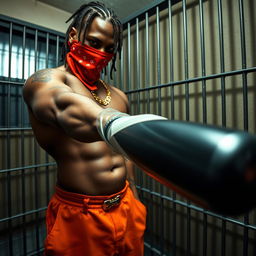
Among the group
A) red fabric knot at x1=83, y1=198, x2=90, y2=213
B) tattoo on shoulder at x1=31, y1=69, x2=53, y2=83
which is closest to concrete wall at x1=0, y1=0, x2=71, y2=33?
tattoo on shoulder at x1=31, y1=69, x2=53, y2=83

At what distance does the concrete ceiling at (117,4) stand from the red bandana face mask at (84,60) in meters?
0.96

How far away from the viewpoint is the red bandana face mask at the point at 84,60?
0.80 m

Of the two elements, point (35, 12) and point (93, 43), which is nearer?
point (93, 43)

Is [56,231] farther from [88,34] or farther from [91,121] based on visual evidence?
[88,34]

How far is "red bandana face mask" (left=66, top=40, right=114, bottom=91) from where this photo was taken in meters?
0.80

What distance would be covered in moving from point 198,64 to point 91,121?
1.13m

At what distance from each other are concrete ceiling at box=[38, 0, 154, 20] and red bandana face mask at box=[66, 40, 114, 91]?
3.16 ft

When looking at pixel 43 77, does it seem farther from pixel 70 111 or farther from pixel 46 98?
pixel 70 111

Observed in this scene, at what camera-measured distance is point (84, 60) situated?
808mm

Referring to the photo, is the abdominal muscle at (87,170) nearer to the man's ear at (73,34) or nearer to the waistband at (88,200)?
the waistband at (88,200)

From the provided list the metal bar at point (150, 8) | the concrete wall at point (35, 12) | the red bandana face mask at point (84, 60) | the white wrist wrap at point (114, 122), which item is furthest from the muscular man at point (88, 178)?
the concrete wall at point (35, 12)

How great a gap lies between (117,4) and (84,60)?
1053 mm


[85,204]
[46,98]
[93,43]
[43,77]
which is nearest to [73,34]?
[93,43]

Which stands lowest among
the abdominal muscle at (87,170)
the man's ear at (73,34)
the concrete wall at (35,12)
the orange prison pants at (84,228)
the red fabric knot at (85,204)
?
the orange prison pants at (84,228)
